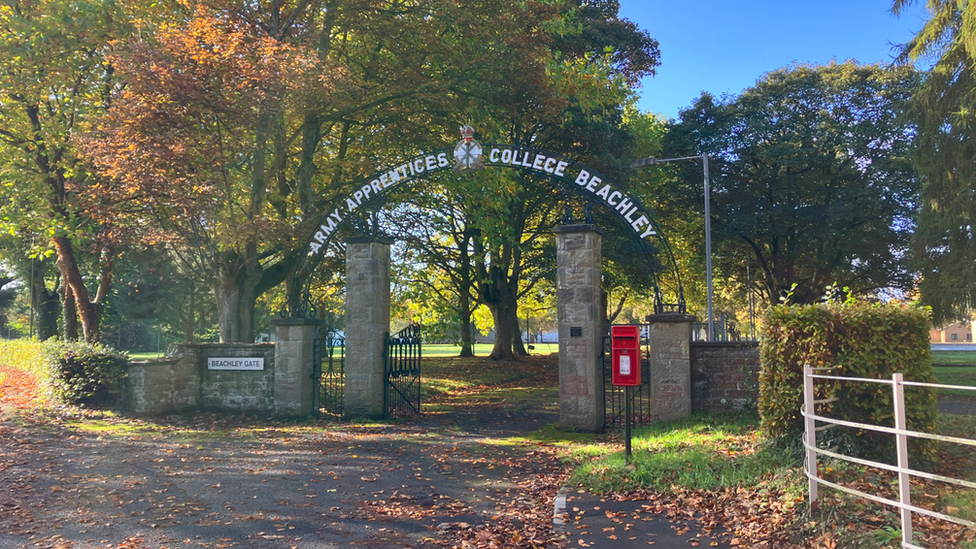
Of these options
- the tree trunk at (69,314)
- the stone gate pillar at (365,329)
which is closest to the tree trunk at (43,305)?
the tree trunk at (69,314)

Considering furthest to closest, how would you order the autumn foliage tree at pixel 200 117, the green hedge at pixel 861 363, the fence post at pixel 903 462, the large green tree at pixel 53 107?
the large green tree at pixel 53 107 < the autumn foliage tree at pixel 200 117 < the green hedge at pixel 861 363 < the fence post at pixel 903 462

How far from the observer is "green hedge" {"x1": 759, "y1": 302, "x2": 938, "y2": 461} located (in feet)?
22.3

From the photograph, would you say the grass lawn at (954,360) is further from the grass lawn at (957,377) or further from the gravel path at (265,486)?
the gravel path at (265,486)

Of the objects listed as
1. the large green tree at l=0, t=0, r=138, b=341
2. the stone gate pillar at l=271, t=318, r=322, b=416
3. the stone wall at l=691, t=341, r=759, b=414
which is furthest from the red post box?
the large green tree at l=0, t=0, r=138, b=341

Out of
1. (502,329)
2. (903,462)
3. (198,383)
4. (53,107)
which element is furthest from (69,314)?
(903,462)

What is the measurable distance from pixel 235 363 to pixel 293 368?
1.54 m

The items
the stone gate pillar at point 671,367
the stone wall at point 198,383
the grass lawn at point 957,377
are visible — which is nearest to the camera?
the stone gate pillar at point 671,367

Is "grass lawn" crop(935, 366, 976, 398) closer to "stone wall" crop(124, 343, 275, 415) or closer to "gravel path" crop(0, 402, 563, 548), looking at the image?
"gravel path" crop(0, 402, 563, 548)

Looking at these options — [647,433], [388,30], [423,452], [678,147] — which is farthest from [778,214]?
[423,452]

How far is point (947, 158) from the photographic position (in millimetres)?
20078

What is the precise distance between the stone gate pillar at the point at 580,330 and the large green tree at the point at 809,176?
19.9m

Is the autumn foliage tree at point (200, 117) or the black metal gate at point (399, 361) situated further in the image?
the black metal gate at point (399, 361)

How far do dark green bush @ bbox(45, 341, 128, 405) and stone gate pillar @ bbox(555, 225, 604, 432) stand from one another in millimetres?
9674

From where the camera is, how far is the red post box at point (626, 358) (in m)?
8.91
